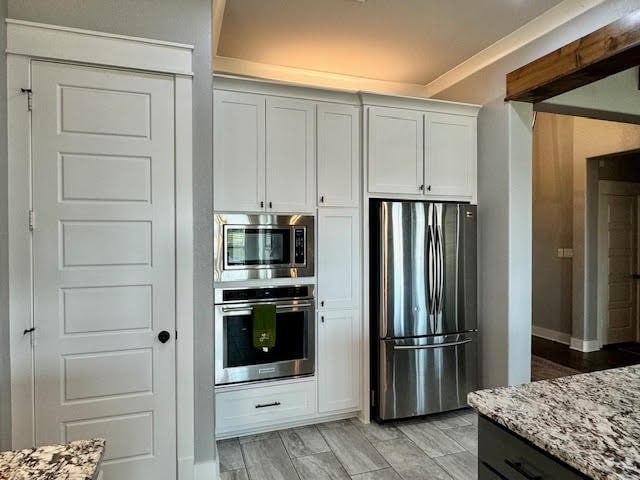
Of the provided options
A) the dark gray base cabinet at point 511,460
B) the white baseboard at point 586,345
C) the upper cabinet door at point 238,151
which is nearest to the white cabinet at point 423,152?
the upper cabinet door at point 238,151

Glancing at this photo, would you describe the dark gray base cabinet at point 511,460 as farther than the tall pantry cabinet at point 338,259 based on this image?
No

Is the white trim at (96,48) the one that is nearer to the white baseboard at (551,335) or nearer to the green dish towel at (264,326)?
the green dish towel at (264,326)

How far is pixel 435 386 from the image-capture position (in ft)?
9.65

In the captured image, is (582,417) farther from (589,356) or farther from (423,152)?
(589,356)

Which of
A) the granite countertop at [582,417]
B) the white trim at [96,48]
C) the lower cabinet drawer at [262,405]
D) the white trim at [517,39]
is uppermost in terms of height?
the white trim at [517,39]

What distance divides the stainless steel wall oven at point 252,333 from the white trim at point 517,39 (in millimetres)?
2462

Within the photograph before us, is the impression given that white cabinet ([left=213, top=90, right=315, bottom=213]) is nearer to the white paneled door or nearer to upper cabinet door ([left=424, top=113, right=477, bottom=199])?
the white paneled door

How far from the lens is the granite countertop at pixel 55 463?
88cm

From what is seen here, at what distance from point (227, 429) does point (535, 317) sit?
493 cm

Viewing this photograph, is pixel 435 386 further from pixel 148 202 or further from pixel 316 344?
pixel 148 202

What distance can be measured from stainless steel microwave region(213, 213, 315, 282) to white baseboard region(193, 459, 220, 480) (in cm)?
109

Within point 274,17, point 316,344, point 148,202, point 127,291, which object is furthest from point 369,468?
point 274,17

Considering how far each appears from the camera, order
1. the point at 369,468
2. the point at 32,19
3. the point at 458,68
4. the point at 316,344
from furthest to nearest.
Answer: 1. the point at 458,68
2. the point at 316,344
3. the point at 369,468
4. the point at 32,19

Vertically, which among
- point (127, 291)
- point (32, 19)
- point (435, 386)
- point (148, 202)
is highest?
Result: point (32, 19)
